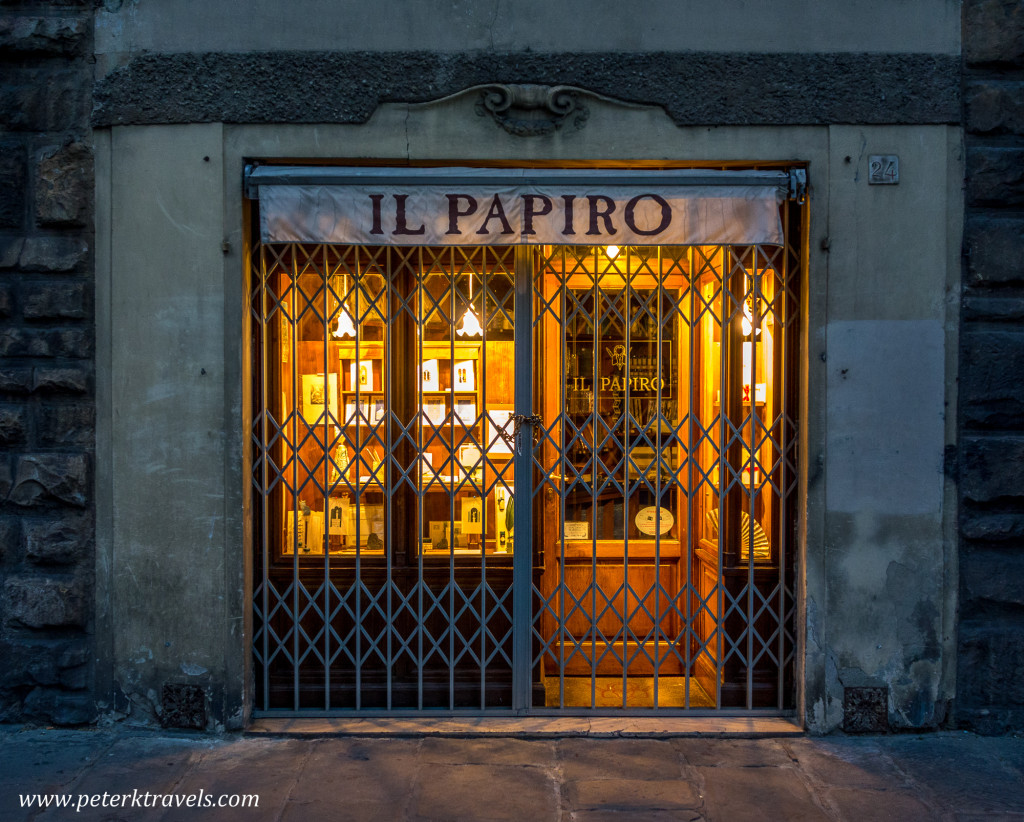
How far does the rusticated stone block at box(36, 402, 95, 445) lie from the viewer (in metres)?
5.07

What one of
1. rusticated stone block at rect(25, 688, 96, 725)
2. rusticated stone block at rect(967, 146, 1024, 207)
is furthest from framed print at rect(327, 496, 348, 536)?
rusticated stone block at rect(967, 146, 1024, 207)

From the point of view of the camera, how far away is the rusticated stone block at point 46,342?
504 centimetres

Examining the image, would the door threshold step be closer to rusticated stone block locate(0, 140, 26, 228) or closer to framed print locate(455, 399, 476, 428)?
framed print locate(455, 399, 476, 428)

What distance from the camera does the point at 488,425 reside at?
5352mm

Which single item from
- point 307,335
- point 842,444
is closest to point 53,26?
point 307,335

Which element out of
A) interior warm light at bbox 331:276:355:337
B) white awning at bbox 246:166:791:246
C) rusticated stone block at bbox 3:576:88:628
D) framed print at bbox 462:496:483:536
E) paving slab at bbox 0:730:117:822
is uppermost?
white awning at bbox 246:166:791:246

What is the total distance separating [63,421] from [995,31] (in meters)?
5.58

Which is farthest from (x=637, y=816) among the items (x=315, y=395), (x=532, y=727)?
(x=315, y=395)

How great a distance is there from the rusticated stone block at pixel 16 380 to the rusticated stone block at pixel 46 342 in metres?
0.10

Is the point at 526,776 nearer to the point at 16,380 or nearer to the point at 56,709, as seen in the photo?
the point at 56,709

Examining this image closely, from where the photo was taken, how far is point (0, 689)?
5066mm

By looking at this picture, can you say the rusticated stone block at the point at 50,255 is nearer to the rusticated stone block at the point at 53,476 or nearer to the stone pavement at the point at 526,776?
the rusticated stone block at the point at 53,476

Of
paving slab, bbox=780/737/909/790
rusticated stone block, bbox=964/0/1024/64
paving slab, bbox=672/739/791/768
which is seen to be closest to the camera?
paving slab, bbox=780/737/909/790

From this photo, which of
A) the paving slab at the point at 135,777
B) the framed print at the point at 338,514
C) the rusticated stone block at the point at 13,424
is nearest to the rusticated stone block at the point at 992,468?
the framed print at the point at 338,514
